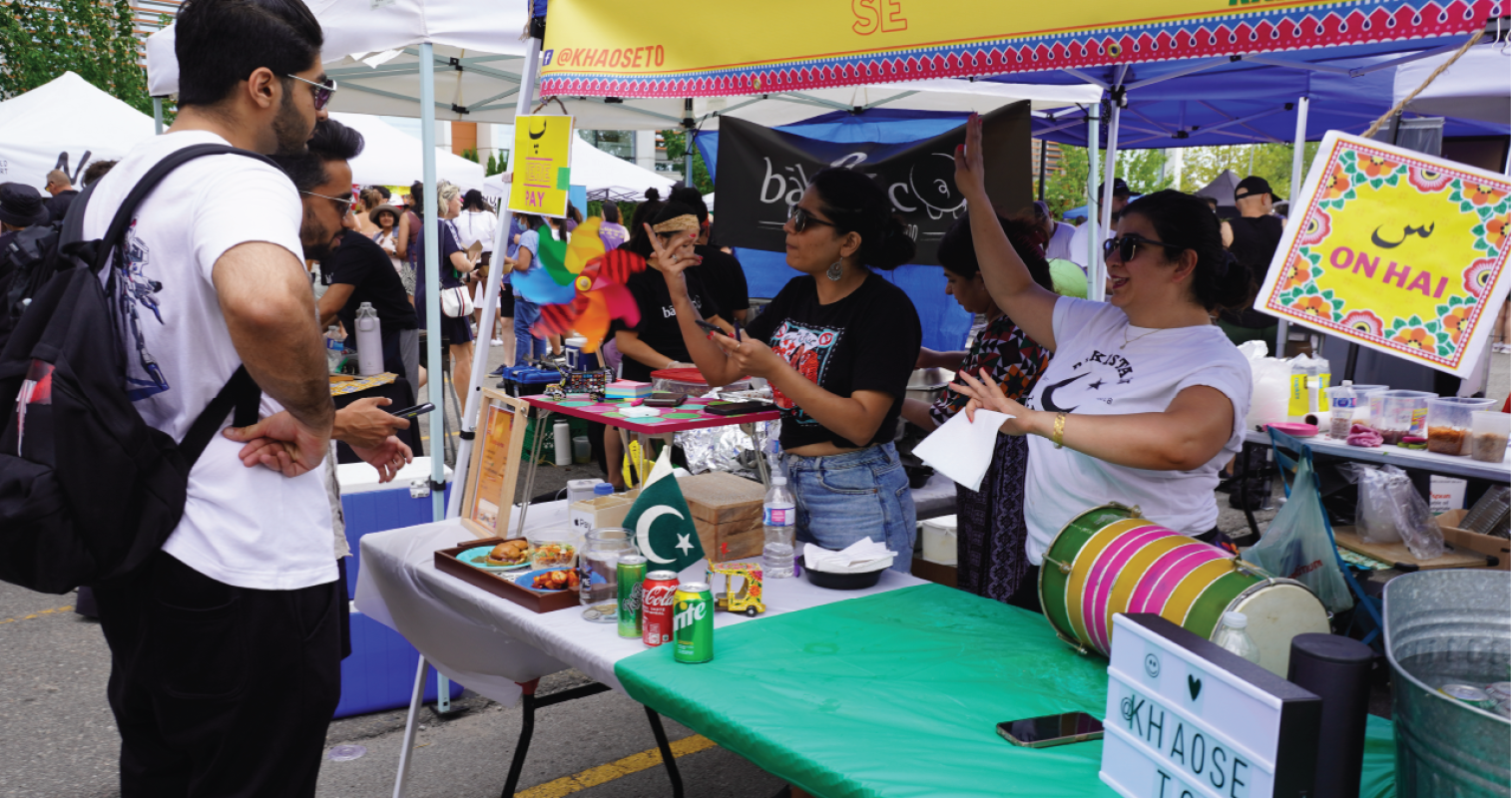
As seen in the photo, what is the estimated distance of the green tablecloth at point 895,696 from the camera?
1509 millimetres

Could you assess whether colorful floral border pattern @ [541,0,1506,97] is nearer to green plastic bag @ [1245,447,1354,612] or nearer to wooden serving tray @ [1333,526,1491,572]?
green plastic bag @ [1245,447,1354,612]

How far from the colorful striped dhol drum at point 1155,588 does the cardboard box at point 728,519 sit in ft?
2.69

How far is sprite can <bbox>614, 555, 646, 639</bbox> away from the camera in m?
2.09

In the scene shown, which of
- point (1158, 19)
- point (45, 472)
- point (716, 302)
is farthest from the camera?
point (716, 302)

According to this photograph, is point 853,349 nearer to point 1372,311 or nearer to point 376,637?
point 1372,311

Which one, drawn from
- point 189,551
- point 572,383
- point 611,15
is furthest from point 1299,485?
point 189,551

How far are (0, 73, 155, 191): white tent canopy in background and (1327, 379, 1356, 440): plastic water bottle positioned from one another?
33.3 ft

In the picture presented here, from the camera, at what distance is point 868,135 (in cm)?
551

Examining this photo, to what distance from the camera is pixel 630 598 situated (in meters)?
2.10

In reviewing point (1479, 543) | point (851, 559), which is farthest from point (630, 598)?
point (1479, 543)

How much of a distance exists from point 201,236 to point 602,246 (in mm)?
2175

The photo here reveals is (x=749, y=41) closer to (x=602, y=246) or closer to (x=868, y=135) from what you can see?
(x=602, y=246)

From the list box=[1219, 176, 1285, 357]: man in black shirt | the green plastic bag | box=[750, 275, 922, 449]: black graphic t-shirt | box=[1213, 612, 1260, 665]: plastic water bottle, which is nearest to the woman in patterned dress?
box=[750, 275, 922, 449]: black graphic t-shirt

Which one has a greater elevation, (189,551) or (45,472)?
(45,472)
